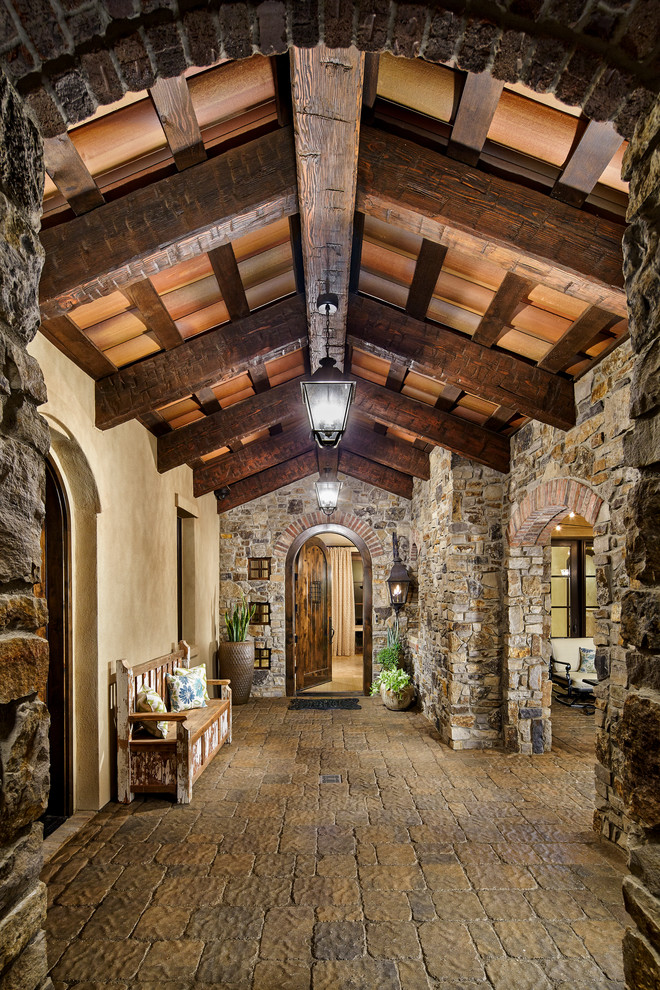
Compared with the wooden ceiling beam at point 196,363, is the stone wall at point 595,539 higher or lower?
lower

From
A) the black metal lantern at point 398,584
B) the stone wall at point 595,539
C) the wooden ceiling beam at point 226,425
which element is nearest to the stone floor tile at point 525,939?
the stone wall at point 595,539

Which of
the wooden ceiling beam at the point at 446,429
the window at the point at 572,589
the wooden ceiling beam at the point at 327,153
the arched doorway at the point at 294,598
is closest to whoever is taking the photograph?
the wooden ceiling beam at the point at 327,153

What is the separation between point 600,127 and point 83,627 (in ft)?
13.1

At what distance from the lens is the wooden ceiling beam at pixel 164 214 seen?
108 inches

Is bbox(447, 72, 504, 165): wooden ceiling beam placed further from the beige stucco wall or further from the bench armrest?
the bench armrest

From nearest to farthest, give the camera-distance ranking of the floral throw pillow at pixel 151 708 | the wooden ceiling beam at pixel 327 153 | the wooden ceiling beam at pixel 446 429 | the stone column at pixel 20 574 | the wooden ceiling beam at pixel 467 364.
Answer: the stone column at pixel 20 574 → the wooden ceiling beam at pixel 327 153 → the wooden ceiling beam at pixel 467 364 → the floral throw pillow at pixel 151 708 → the wooden ceiling beam at pixel 446 429

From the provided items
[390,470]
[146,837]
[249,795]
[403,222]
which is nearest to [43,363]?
[403,222]

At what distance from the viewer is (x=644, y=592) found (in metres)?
1.22

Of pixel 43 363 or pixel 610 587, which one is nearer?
pixel 43 363

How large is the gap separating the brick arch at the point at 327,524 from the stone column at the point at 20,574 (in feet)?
23.8

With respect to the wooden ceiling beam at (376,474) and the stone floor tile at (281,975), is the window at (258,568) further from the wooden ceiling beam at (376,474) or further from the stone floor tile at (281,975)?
the stone floor tile at (281,975)

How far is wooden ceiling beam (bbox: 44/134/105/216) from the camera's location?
7.45 ft

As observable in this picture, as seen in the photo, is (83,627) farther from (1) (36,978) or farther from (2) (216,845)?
(1) (36,978)

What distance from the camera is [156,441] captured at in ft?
18.4
